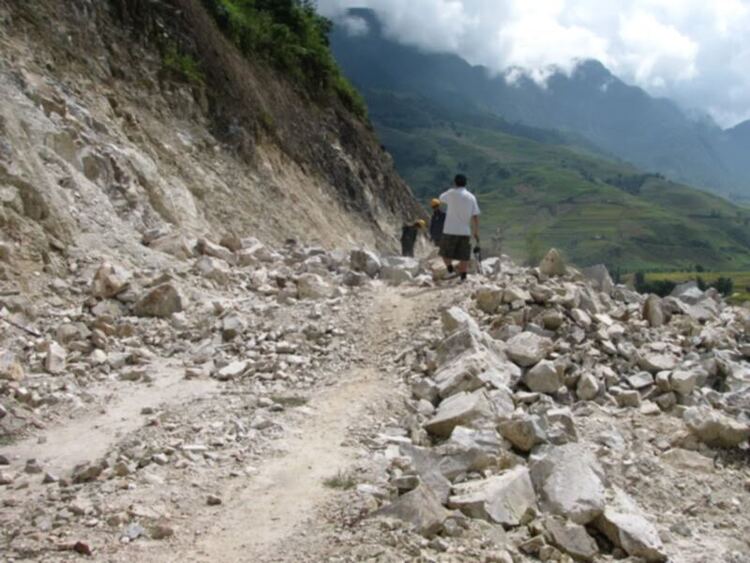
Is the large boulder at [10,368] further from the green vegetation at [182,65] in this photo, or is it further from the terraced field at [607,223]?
the terraced field at [607,223]

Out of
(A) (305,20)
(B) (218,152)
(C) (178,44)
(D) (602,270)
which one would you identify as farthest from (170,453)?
(A) (305,20)

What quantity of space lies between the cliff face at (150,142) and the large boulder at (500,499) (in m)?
8.25

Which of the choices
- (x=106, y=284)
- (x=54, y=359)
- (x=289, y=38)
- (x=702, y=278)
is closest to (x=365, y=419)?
(x=54, y=359)

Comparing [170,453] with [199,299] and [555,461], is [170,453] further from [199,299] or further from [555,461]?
[199,299]

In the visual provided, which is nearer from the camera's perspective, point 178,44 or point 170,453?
point 170,453

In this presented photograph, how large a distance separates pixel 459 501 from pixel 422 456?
0.85 m

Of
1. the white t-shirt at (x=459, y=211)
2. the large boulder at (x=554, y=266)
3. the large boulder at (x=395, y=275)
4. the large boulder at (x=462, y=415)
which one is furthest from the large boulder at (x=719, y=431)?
the large boulder at (x=395, y=275)

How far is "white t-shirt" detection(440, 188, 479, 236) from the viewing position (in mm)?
13055

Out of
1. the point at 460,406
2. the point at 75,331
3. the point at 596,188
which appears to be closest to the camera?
the point at 460,406

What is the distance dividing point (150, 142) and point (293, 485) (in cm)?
1483

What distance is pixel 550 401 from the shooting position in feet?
29.4

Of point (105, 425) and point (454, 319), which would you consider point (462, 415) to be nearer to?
point (454, 319)

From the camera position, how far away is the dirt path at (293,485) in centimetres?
521

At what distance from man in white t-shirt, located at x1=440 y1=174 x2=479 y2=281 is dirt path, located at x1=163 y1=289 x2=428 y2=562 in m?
3.92
